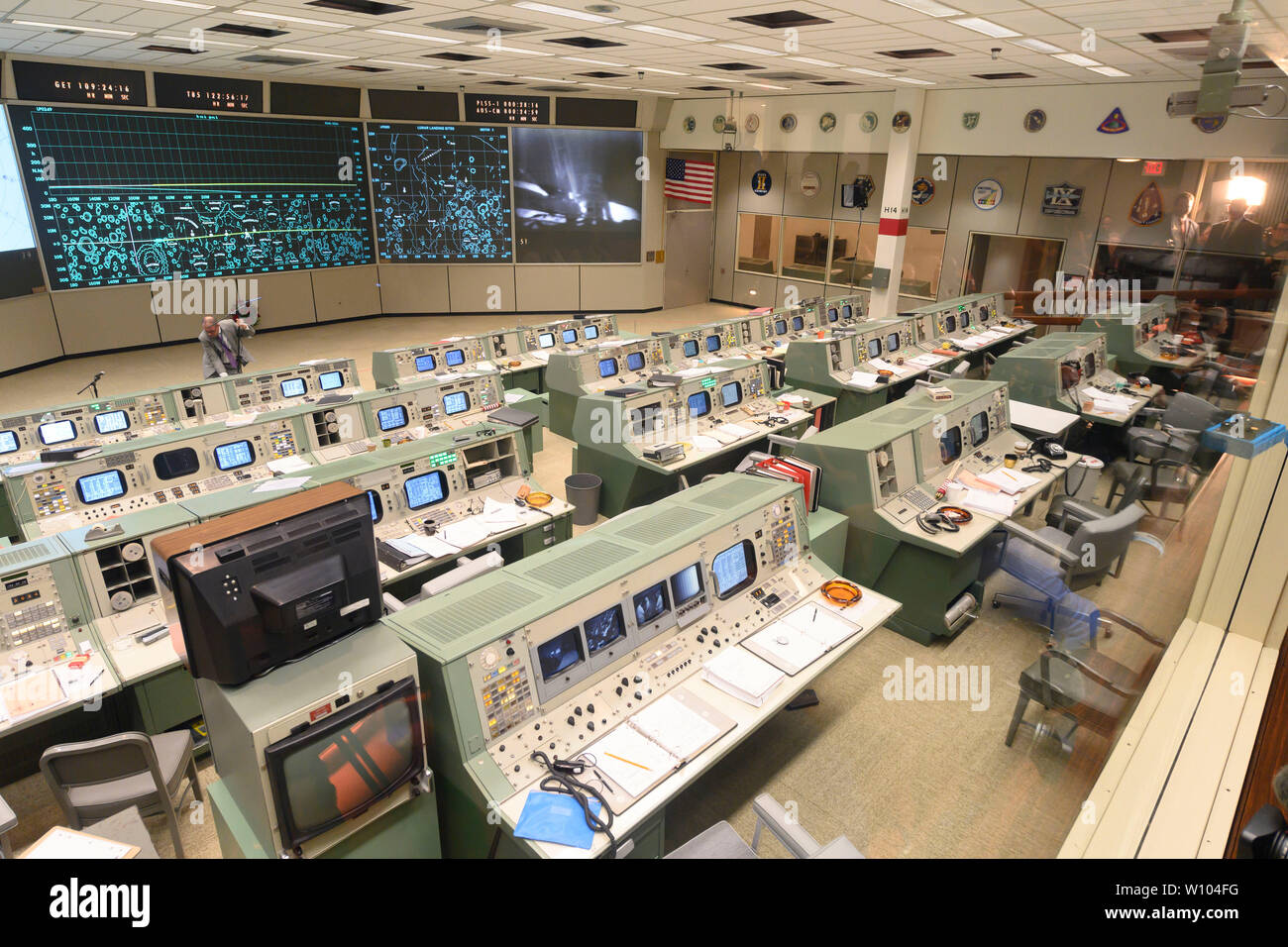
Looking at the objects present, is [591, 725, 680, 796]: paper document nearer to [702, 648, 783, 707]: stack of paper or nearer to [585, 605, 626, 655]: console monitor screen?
[585, 605, 626, 655]: console monitor screen

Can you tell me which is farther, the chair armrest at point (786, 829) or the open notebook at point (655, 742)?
the open notebook at point (655, 742)

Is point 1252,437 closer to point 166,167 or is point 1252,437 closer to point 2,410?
point 2,410

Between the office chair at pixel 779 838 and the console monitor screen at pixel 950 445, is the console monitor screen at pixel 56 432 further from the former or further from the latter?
the console monitor screen at pixel 950 445

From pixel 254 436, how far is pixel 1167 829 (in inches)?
217

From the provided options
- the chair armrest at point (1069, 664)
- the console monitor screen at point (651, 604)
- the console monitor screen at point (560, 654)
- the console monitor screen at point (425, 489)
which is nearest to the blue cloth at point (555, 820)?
the console monitor screen at point (560, 654)

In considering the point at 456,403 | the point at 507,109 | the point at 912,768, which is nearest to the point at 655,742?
the point at 912,768

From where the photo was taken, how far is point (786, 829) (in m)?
2.62

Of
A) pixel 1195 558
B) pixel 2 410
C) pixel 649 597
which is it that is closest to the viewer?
pixel 1195 558

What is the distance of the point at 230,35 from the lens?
7.46m

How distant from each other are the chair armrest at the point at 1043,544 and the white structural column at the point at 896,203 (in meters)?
7.57

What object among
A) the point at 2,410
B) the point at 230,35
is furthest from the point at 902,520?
the point at 2,410

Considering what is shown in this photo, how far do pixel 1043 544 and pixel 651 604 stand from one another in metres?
3.06

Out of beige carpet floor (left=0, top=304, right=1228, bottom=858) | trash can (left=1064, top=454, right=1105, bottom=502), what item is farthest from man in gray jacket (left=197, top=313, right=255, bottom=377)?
trash can (left=1064, top=454, right=1105, bottom=502)

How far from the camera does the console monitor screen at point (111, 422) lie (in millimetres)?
5582
